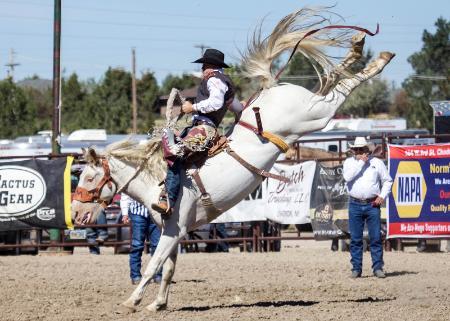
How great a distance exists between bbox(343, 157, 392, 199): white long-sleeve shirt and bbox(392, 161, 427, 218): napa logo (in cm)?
336

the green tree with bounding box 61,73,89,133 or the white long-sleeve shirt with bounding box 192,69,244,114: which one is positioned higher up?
the green tree with bounding box 61,73,89,133

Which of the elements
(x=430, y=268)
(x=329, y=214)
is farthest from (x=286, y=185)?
(x=430, y=268)

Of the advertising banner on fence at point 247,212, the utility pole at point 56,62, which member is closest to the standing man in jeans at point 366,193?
the advertising banner on fence at point 247,212

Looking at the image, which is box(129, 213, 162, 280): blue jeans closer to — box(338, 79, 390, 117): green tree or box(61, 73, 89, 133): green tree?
box(61, 73, 89, 133): green tree

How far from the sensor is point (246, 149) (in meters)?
9.63

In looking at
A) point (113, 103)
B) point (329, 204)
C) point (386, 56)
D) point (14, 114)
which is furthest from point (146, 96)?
point (386, 56)

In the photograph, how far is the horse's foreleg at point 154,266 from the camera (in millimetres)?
9289

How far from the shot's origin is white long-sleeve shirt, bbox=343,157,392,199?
13055 mm

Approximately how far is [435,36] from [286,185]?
1890 inches

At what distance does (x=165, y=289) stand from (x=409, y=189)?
7.87 meters

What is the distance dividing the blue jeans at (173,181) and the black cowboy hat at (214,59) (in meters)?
1.03

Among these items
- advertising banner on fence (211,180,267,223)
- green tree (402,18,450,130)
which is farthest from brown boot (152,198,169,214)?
green tree (402,18,450,130)

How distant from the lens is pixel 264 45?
996cm

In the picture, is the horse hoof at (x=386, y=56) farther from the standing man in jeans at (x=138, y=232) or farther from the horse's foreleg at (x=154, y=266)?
the standing man in jeans at (x=138, y=232)
